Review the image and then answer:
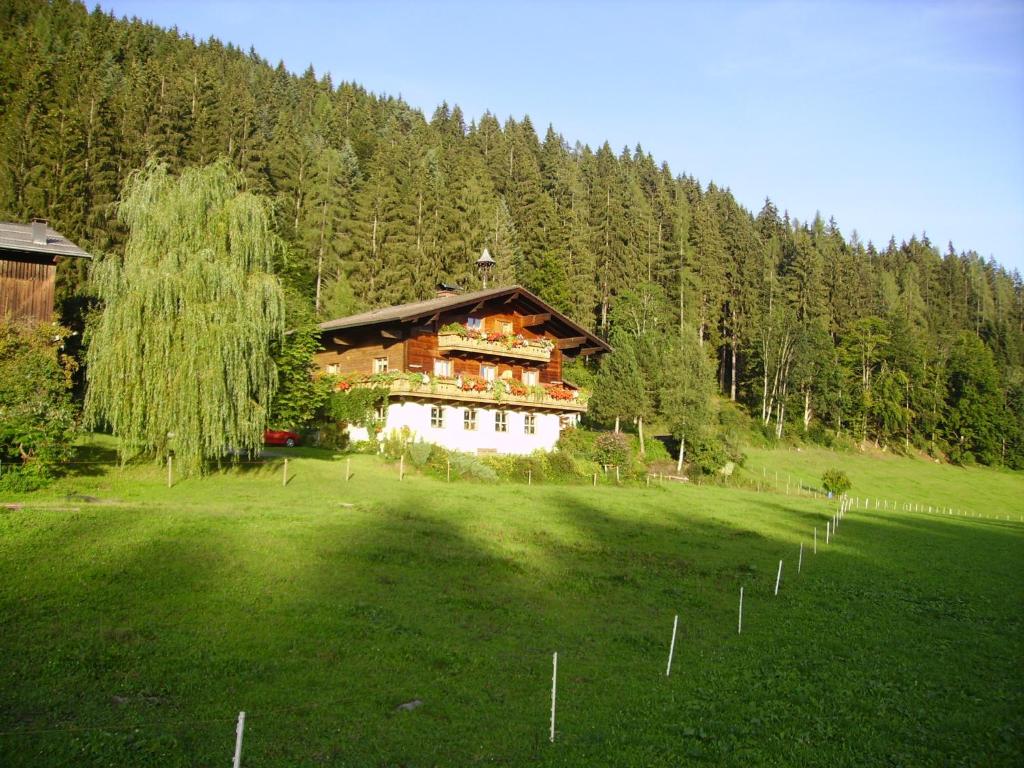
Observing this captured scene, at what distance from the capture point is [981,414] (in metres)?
86.4

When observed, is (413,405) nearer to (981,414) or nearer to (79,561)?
(79,561)

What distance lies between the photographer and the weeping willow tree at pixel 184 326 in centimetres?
2419

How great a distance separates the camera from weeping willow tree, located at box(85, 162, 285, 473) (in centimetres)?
A: 2419

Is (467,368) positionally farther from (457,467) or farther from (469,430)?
(457,467)

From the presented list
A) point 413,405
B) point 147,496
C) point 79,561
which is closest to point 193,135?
point 413,405

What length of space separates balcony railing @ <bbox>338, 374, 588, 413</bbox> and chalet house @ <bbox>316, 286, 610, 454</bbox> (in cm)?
5

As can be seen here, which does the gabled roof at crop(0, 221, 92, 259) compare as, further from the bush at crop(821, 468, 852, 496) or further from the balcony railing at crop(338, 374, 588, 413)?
the bush at crop(821, 468, 852, 496)

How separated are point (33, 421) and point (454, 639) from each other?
15.4 m

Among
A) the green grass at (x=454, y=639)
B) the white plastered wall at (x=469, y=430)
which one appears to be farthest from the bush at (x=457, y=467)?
the green grass at (x=454, y=639)

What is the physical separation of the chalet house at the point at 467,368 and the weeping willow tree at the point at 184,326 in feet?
46.7

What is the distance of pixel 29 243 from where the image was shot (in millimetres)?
31547

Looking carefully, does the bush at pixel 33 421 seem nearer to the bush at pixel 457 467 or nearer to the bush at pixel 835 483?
the bush at pixel 457 467

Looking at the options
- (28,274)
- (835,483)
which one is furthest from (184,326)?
(835,483)

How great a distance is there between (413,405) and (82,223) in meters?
28.0
